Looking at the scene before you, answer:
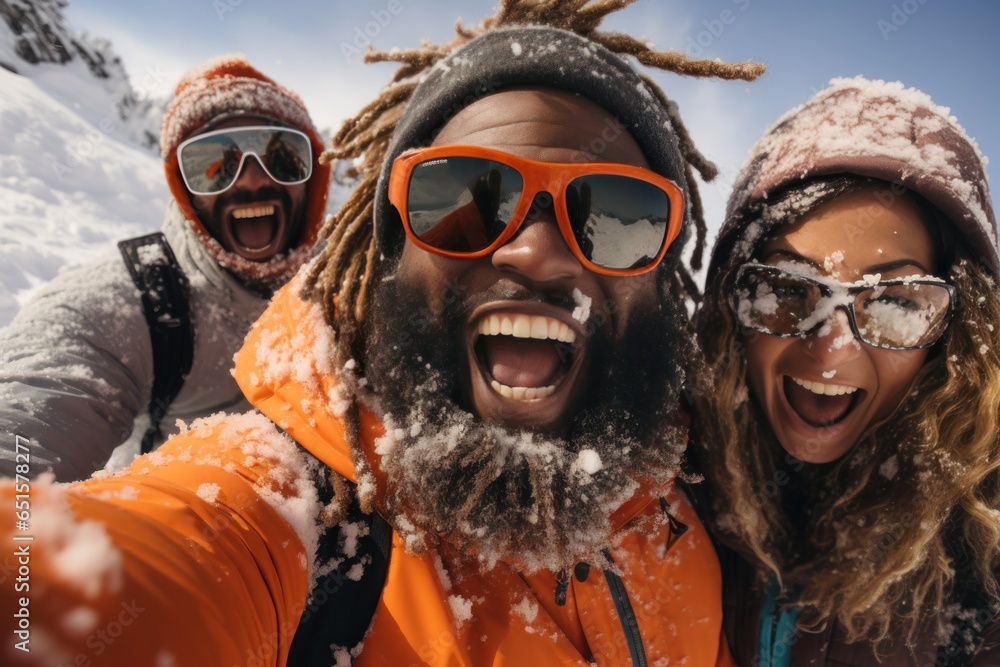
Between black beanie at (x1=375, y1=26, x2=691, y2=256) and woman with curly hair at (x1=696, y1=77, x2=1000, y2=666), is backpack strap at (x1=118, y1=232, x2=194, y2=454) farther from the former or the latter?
woman with curly hair at (x1=696, y1=77, x2=1000, y2=666)

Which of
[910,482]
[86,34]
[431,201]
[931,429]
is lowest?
[910,482]

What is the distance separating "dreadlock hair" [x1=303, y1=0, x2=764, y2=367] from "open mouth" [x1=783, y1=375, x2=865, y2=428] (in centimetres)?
56

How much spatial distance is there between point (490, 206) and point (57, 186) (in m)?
11.0

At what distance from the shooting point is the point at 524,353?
1.66 meters

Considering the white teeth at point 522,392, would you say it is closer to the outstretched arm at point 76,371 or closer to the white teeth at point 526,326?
the white teeth at point 526,326

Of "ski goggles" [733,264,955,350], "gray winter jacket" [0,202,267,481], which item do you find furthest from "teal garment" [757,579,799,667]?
"gray winter jacket" [0,202,267,481]

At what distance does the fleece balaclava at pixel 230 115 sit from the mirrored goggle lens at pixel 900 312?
8.94 feet

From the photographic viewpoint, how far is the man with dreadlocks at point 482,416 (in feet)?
4.28

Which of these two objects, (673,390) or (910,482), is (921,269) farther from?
(673,390)

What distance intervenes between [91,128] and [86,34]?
11.3 m

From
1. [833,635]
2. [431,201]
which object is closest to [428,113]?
[431,201]

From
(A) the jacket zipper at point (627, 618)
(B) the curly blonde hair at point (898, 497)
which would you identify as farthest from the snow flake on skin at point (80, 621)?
(B) the curly blonde hair at point (898, 497)

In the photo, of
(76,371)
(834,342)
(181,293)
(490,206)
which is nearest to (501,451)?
(490,206)

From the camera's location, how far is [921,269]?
1.81 meters
